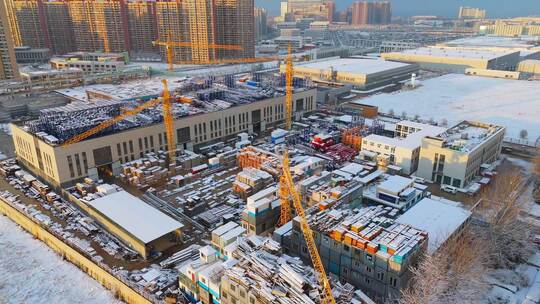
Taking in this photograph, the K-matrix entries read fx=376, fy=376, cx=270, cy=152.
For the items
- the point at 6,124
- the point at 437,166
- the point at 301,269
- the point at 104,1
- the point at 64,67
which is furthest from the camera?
the point at 104,1

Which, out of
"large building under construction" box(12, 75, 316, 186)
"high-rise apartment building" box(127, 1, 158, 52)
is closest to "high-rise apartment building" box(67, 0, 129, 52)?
"high-rise apartment building" box(127, 1, 158, 52)

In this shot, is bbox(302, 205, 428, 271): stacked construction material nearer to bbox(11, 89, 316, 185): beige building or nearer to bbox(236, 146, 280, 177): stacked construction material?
bbox(236, 146, 280, 177): stacked construction material

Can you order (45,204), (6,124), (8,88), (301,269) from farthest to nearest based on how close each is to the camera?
→ (8,88) → (6,124) → (45,204) → (301,269)

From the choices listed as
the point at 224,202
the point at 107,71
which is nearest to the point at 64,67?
the point at 107,71

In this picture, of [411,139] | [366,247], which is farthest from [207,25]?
[366,247]

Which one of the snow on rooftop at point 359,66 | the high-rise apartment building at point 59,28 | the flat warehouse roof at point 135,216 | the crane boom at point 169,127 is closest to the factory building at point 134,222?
the flat warehouse roof at point 135,216

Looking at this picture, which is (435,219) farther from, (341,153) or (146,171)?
(146,171)

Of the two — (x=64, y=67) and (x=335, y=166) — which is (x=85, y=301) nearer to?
(x=335, y=166)
